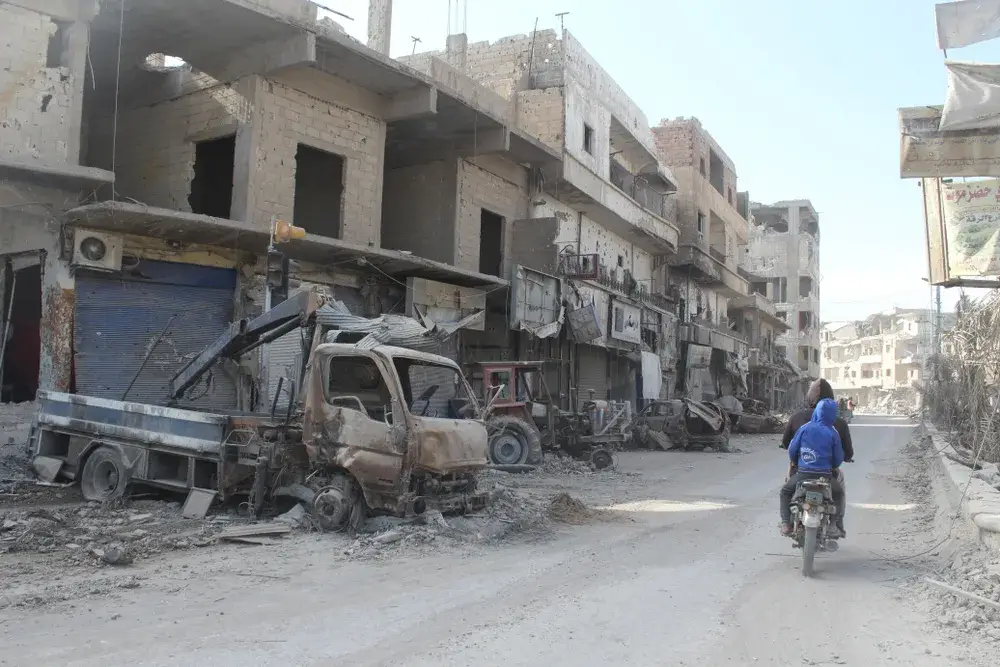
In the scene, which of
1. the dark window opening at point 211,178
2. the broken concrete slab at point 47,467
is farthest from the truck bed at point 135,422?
the dark window opening at point 211,178

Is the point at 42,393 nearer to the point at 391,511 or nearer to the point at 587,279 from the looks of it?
the point at 391,511

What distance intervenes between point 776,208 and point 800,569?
66163mm

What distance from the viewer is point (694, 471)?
16.8 metres

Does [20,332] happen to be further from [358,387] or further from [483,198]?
[483,198]

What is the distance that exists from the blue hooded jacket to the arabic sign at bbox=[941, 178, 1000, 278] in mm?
4581

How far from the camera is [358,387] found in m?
8.59

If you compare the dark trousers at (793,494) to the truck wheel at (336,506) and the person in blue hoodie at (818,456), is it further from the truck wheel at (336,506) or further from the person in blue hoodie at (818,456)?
the truck wheel at (336,506)

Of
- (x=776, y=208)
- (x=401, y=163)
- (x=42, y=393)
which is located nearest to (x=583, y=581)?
(x=42, y=393)

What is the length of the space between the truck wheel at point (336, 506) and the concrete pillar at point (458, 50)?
64.2 feet

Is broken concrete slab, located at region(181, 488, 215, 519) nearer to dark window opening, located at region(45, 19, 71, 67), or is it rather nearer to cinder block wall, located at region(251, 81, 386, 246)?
cinder block wall, located at region(251, 81, 386, 246)

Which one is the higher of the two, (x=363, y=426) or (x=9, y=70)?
(x=9, y=70)

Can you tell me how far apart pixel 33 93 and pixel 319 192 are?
771cm

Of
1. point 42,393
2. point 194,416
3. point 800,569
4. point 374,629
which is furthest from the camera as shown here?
point 42,393

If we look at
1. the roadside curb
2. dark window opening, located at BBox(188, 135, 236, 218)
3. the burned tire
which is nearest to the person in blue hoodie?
the roadside curb
